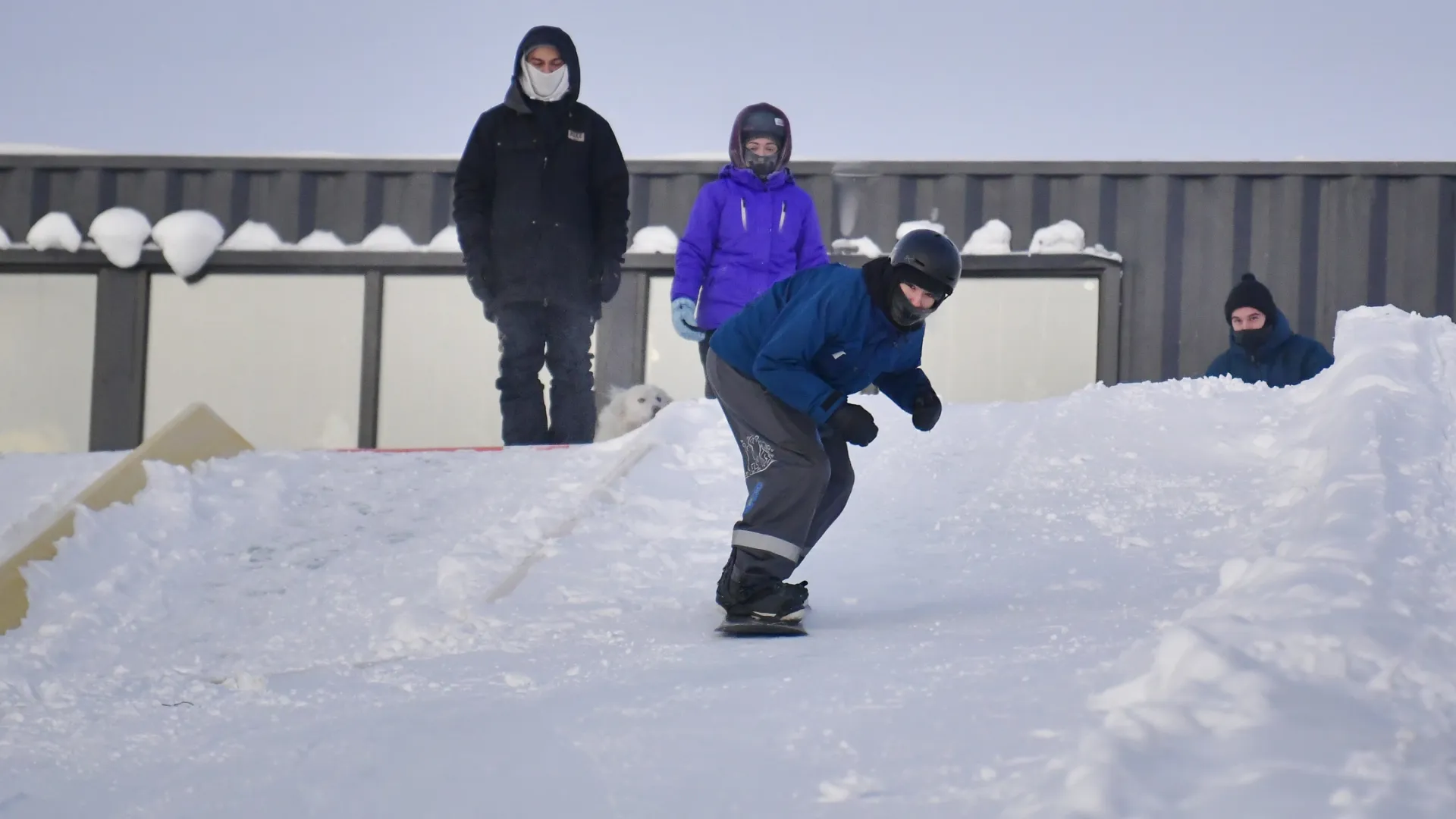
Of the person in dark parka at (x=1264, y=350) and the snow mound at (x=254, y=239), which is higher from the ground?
the snow mound at (x=254, y=239)

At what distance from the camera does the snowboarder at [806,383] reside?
3.89 meters

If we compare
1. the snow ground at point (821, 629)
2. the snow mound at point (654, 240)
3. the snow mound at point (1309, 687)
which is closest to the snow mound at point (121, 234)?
the snow mound at point (654, 240)

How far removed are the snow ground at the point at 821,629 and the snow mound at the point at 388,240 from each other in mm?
4295

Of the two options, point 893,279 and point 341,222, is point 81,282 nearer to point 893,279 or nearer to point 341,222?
point 341,222

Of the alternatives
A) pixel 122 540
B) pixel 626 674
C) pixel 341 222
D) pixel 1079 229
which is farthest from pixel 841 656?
pixel 341 222

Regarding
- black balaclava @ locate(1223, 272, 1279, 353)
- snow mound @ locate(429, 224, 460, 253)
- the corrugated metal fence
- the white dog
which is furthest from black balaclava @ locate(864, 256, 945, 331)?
snow mound @ locate(429, 224, 460, 253)

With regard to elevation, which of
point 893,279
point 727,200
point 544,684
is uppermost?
point 727,200

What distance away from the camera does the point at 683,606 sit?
434 cm

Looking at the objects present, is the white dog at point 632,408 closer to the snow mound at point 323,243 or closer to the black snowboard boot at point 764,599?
the snow mound at point 323,243

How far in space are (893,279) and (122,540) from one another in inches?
113

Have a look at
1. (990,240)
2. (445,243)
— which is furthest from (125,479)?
(990,240)

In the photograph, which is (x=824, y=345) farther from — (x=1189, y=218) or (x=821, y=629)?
(x=1189, y=218)

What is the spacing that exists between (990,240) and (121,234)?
6050 millimetres

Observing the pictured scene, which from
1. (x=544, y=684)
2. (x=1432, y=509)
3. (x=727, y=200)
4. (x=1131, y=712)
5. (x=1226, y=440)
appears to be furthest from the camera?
(x=727, y=200)
